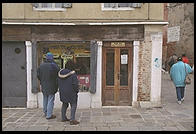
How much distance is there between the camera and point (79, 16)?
6453 millimetres

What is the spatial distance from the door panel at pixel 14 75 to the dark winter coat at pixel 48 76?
1544 millimetres

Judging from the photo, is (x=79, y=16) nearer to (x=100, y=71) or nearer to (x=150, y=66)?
(x=100, y=71)

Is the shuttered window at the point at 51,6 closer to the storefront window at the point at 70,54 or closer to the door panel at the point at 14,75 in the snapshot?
the storefront window at the point at 70,54

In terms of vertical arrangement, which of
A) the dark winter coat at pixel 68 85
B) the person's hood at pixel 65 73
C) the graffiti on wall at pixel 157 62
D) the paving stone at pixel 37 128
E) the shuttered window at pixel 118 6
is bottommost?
the paving stone at pixel 37 128

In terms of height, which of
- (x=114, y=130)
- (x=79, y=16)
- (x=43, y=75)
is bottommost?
(x=114, y=130)

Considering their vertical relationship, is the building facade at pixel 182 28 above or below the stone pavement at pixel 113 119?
above

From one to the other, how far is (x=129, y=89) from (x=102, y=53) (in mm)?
1556

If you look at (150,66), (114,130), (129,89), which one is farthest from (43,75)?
(150,66)

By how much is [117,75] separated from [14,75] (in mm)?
3514

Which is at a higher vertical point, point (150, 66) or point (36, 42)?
point (36, 42)

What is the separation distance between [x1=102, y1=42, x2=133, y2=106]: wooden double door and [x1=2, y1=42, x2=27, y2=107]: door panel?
2748mm

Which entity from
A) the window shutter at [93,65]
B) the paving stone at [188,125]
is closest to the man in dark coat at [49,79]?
the window shutter at [93,65]

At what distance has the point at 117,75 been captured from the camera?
6.80 meters

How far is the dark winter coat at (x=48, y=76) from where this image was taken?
215 inches
